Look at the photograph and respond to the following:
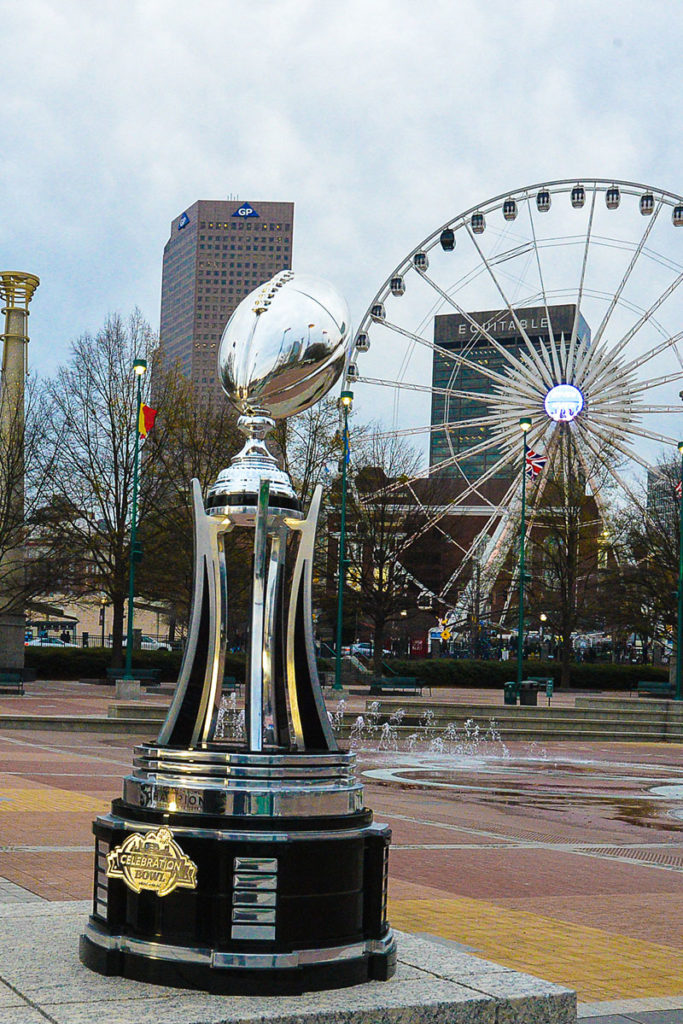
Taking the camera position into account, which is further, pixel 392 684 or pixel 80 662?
pixel 80 662

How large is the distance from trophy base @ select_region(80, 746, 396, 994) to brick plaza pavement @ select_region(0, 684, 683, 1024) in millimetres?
1621

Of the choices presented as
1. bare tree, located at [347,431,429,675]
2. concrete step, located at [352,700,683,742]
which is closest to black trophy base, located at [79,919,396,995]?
concrete step, located at [352,700,683,742]

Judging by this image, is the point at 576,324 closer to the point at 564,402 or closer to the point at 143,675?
the point at 564,402

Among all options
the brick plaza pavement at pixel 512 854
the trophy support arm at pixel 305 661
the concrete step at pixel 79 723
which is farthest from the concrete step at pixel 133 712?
the trophy support arm at pixel 305 661

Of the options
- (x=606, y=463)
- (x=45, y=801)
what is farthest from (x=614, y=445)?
(x=45, y=801)

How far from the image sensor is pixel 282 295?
6.09 m

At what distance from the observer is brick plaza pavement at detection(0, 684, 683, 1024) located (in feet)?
23.1

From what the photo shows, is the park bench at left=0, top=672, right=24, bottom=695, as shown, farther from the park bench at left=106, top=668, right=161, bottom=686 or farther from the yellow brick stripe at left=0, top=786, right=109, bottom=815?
the yellow brick stripe at left=0, top=786, right=109, bottom=815

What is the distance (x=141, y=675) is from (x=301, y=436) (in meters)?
12.0

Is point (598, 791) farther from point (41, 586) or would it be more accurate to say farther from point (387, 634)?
point (387, 634)

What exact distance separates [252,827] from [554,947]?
3.09 metres

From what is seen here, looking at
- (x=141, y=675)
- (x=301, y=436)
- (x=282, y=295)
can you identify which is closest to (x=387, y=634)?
(x=301, y=436)

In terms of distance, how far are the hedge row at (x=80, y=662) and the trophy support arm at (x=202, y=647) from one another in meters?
40.4

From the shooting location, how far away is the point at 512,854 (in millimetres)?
11383
